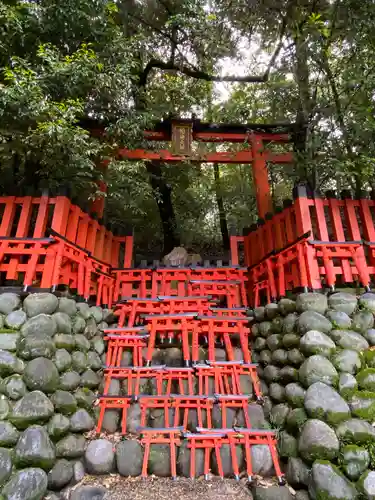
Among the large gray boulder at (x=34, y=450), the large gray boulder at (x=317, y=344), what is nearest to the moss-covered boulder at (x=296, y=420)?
the large gray boulder at (x=317, y=344)

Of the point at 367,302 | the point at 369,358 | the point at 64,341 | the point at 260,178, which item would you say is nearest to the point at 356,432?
the point at 369,358

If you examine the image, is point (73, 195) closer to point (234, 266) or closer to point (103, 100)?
point (103, 100)

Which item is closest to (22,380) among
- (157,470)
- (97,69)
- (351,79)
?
(157,470)

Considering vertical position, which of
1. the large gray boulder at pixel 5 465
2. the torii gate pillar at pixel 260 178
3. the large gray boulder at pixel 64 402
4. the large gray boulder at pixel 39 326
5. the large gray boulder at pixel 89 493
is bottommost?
the large gray boulder at pixel 89 493

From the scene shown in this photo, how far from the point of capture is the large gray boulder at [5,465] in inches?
134

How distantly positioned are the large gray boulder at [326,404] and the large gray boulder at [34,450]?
3.06 meters

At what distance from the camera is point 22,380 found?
13.1ft

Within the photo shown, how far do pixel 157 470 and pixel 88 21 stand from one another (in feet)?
23.4

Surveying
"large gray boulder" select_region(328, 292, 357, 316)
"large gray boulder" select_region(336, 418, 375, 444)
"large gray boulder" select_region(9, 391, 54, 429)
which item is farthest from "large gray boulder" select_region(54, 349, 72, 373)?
"large gray boulder" select_region(328, 292, 357, 316)

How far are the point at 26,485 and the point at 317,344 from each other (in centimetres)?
370

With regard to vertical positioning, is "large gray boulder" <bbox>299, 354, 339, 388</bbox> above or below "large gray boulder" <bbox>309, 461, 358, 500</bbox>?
above

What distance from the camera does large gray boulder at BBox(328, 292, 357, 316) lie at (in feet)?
15.1

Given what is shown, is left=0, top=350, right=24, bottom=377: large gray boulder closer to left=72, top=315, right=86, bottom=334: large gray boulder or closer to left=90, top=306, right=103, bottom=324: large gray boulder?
left=72, top=315, right=86, bottom=334: large gray boulder

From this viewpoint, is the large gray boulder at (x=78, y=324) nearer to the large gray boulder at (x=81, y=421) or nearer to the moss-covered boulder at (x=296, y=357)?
the large gray boulder at (x=81, y=421)
